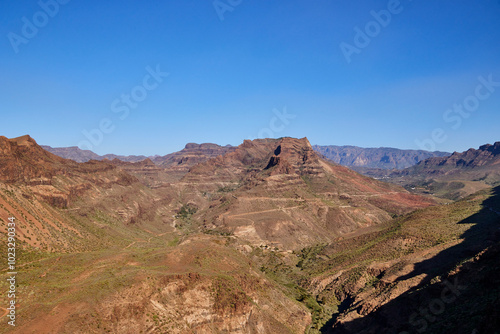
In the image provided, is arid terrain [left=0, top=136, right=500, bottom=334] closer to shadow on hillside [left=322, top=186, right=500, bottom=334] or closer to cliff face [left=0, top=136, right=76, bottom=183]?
shadow on hillside [left=322, top=186, right=500, bottom=334]

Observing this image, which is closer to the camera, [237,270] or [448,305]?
[448,305]

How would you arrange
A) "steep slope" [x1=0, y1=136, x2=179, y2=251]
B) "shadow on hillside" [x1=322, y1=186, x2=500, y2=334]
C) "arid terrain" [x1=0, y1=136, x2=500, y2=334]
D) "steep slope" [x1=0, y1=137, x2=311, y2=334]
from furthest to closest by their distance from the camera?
"steep slope" [x1=0, y1=136, x2=179, y2=251] < "arid terrain" [x1=0, y1=136, x2=500, y2=334] < "steep slope" [x1=0, y1=137, x2=311, y2=334] < "shadow on hillside" [x1=322, y1=186, x2=500, y2=334]

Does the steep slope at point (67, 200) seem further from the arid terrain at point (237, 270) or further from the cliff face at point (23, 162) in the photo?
the arid terrain at point (237, 270)

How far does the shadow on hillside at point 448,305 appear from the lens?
37562mm

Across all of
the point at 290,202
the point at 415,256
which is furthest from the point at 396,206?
the point at 415,256

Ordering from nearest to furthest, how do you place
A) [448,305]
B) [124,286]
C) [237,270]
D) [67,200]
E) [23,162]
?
[448,305] → [124,286] → [237,270] → [23,162] → [67,200]

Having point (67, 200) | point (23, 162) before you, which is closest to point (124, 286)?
point (67, 200)

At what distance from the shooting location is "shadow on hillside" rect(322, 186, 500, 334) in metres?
37.6

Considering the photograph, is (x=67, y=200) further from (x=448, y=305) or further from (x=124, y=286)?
(x=448, y=305)

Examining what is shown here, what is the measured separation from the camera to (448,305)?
154ft

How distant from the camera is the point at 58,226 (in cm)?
8681

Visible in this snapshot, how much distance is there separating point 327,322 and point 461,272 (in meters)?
30.5

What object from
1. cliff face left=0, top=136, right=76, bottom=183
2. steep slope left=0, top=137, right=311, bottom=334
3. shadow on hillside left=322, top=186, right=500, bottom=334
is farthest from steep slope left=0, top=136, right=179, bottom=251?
shadow on hillside left=322, top=186, right=500, bottom=334

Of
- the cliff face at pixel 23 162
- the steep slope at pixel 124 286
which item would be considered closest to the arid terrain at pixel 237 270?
the steep slope at pixel 124 286
